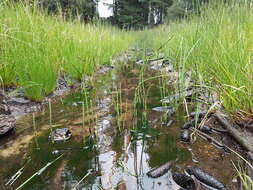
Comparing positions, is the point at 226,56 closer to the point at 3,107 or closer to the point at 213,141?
the point at 213,141

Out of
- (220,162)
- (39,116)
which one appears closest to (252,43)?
(220,162)

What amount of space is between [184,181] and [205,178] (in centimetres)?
10

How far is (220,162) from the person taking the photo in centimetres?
122

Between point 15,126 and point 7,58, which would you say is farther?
point 7,58

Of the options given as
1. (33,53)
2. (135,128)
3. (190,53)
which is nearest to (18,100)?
(33,53)

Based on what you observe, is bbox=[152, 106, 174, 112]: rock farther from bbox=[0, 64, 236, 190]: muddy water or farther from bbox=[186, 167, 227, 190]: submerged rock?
bbox=[186, 167, 227, 190]: submerged rock

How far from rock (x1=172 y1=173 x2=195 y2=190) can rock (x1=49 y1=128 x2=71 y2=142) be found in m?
0.80

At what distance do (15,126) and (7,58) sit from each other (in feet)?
2.31

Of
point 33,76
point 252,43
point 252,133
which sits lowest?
point 252,133

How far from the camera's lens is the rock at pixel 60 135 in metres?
1.50

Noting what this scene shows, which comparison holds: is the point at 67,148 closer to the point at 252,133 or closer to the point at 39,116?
the point at 39,116

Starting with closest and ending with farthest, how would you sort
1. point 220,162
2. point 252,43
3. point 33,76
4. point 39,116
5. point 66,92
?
point 220,162 < point 252,43 < point 39,116 < point 33,76 < point 66,92

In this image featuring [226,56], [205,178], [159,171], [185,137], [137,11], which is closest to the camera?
[205,178]

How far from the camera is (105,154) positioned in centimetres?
134
